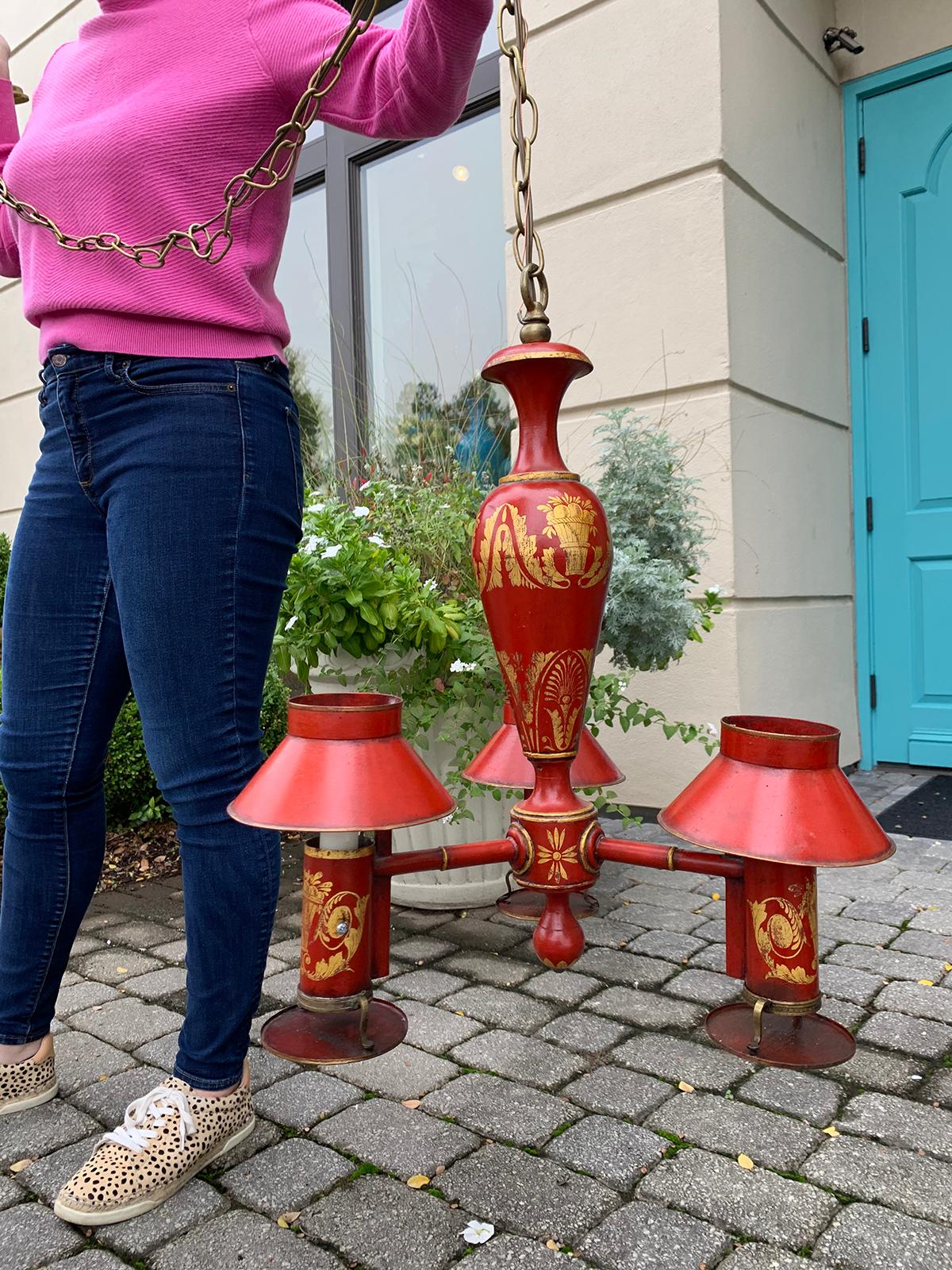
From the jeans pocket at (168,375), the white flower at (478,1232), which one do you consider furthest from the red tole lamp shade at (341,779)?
the white flower at (478,1232)

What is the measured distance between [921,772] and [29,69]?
22.2ft

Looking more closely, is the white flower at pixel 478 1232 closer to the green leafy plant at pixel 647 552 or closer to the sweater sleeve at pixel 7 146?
the green leafy plant at pixel 647 552

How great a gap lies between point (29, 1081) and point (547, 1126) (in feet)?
2.99

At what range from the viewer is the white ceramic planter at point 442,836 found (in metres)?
2.65

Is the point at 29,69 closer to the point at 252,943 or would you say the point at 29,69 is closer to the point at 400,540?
the point at 400,540

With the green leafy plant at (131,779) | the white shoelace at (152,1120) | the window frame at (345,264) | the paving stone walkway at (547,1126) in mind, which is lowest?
the paving stone walkway at (547,1126)

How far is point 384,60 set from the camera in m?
1.17

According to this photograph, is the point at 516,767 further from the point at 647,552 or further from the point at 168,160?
the point at 647,552

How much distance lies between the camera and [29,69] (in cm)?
618

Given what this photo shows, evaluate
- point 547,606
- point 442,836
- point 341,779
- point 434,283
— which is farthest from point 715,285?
point 341,779

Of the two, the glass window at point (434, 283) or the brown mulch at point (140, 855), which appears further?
the glass window at point (434, 283)

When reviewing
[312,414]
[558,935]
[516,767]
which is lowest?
[558,935]

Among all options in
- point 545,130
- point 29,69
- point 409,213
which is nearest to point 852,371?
point 545,130

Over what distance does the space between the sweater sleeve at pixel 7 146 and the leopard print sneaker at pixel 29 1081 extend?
1.38m
